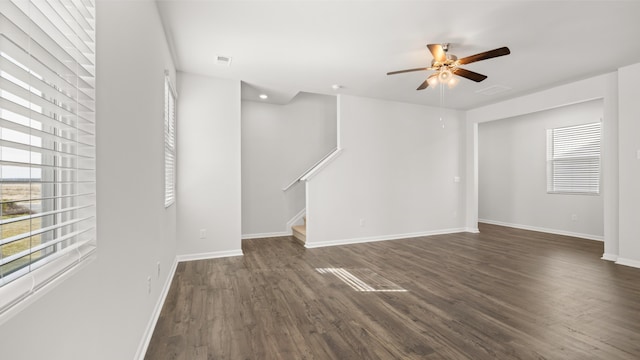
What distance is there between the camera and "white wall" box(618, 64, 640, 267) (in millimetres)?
3898

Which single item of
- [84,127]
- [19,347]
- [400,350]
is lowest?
[400,350]

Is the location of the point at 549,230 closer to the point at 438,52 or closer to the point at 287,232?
the point at 438,52

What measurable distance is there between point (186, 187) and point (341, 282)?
8.14 ft

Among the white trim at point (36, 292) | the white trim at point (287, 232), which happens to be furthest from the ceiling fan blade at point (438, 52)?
the white trim at point (287, 232)

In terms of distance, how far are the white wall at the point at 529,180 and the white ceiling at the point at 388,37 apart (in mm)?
2039

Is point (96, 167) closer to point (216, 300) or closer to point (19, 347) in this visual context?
point (19, 347)

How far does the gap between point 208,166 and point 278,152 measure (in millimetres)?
1947

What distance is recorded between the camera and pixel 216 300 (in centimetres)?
277

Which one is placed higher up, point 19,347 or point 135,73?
point 135,73

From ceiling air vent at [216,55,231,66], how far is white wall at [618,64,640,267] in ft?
17.3

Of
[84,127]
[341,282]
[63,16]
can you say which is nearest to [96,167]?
[84,127]

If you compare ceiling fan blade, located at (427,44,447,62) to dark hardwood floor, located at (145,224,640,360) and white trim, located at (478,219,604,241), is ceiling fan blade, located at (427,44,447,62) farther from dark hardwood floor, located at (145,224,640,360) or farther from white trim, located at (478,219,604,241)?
white trim, located at (478,219,604,241)

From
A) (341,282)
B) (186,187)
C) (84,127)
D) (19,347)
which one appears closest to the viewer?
(19,347)

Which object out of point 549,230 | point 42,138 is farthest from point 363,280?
point 549,230
